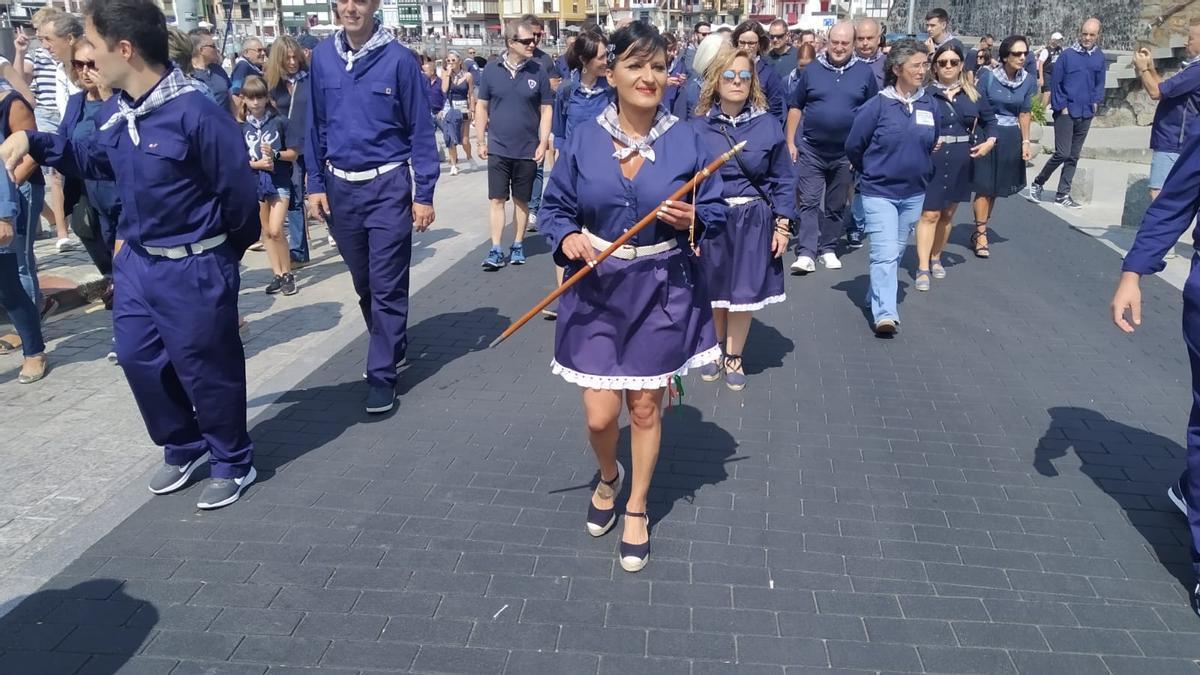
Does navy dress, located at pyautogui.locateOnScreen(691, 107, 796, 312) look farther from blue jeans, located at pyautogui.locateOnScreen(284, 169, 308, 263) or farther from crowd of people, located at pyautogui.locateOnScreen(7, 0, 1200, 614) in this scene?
blue jeans, located at pyautogui.locateOnScreen(284, 169, 308, 263)

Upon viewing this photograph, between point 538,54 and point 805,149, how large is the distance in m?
2.66

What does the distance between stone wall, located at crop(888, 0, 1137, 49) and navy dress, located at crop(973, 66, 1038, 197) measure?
43.4ft

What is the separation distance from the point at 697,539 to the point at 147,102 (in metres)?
2.93

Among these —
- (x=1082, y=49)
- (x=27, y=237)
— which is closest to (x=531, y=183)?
(x=27, y=237)

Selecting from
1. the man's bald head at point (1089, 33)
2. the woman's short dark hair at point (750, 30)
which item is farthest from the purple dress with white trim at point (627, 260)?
the man's bald head at point (1089, 33)

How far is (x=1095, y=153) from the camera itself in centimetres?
1636

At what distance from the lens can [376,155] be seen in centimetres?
527

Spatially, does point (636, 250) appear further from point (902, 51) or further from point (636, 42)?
point (902, 51)

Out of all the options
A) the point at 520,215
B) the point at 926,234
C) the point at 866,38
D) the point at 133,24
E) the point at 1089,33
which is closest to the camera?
the point at 133,24

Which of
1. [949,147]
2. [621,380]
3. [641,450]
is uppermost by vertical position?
[949,147]

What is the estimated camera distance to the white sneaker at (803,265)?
859cm

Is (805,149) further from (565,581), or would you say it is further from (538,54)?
(565,581)

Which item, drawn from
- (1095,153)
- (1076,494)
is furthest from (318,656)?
(1095,153)

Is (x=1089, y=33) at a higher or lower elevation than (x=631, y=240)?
higher
